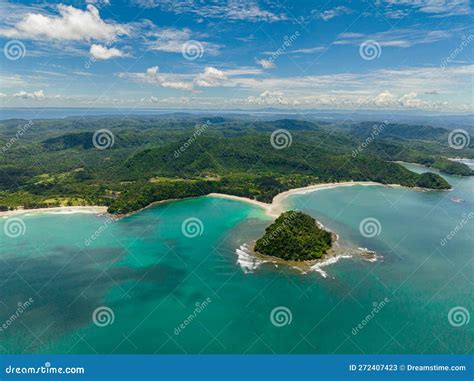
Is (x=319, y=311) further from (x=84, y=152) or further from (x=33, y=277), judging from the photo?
(x=84, y=152)
